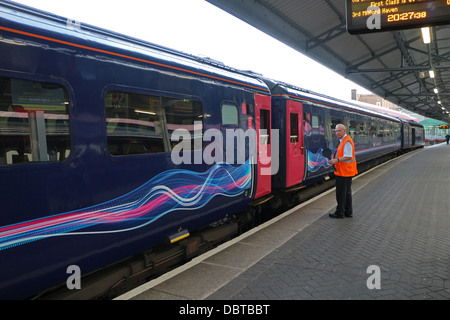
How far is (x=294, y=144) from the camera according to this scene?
838cm

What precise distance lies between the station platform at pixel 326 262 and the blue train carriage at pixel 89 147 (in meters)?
0.71

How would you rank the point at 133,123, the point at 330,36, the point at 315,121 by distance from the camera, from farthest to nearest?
the point at 330,36, the point at 315,121, the point at 133,123

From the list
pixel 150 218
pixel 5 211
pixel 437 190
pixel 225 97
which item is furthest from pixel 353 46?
pixel 5 211

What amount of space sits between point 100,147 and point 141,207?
0.86 m

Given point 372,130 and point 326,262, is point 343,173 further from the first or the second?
point 372,130

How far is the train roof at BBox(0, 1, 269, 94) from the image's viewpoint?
2.99 meters

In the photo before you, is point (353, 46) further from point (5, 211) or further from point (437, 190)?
point (5, 211)

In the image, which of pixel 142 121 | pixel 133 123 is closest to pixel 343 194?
pixel 142 121

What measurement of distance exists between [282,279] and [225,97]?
118 inches

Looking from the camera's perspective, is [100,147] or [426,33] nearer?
[100,147]

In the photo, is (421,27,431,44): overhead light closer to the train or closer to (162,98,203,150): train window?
the train

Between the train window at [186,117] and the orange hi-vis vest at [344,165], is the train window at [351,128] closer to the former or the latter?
the orange hi-vis vest at [344,165]

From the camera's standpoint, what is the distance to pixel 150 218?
4066 mm

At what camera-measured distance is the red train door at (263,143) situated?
6902 mm
